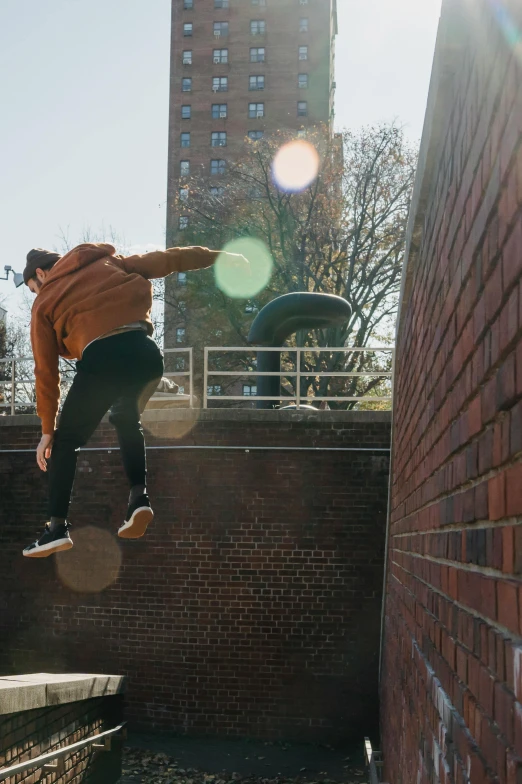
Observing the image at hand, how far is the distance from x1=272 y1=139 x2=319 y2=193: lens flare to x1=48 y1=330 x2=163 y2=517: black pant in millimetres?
23707

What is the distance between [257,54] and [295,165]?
107ft

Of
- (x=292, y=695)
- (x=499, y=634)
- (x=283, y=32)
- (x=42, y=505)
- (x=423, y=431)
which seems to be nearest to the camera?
(x=499, y=634)

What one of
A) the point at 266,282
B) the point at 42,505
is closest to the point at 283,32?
the point at 266,282

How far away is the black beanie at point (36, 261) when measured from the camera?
3.66m

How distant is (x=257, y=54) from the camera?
185 feet

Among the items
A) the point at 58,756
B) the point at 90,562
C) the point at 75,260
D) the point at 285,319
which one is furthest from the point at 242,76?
the point at 75,260

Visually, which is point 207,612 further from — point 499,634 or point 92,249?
point 499,634

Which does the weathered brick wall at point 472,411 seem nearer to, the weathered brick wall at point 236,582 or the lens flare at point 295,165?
the weathered brick wall at point 236,582

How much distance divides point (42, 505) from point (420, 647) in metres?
8.88

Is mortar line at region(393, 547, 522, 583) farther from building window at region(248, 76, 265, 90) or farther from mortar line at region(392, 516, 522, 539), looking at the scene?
building window at region(248, 76, 265, 90)

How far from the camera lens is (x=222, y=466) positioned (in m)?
11.0

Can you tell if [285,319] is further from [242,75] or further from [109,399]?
[242,75]

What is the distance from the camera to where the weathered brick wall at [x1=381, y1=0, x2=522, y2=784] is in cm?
153

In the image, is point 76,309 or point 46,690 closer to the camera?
point 76,309
